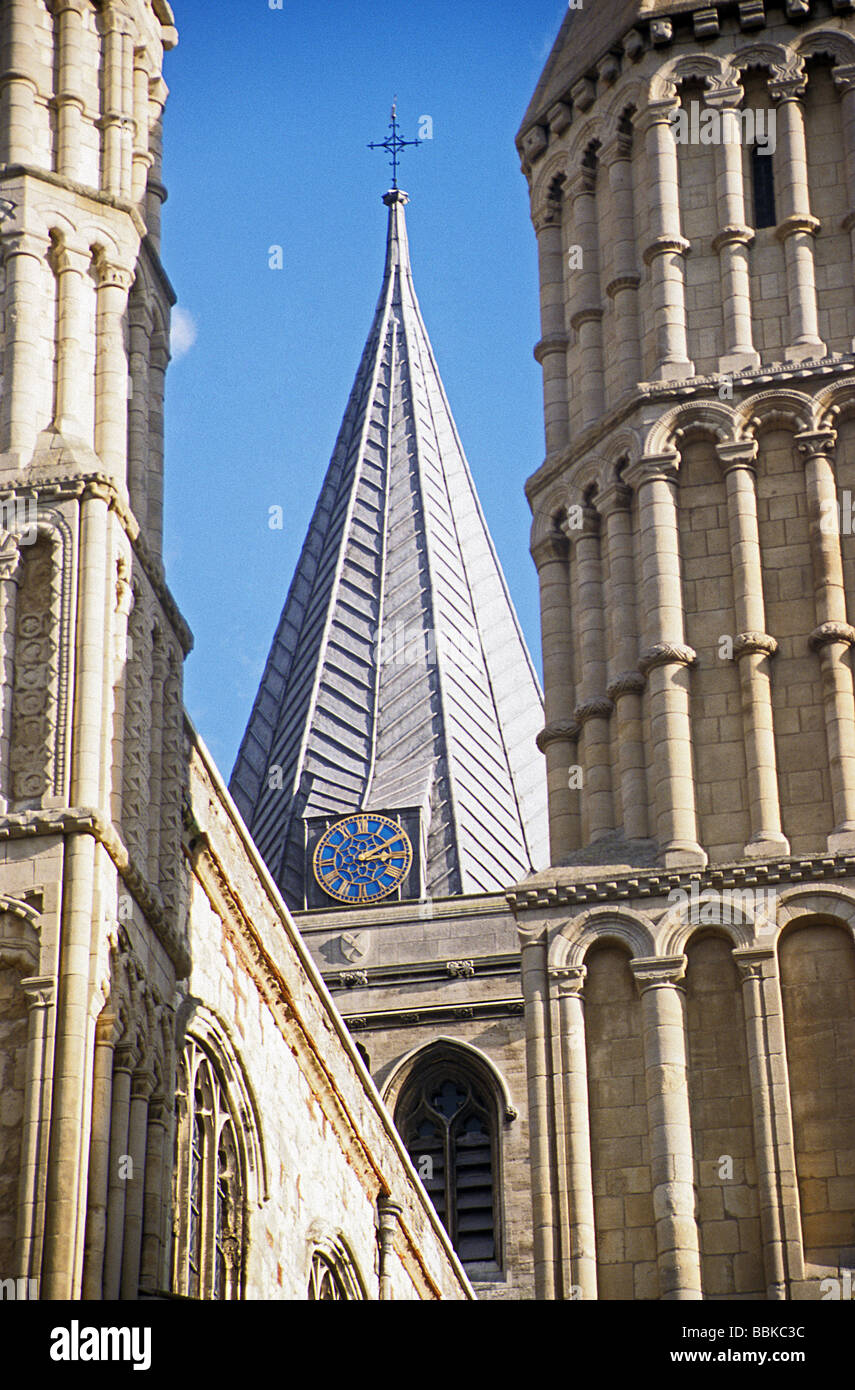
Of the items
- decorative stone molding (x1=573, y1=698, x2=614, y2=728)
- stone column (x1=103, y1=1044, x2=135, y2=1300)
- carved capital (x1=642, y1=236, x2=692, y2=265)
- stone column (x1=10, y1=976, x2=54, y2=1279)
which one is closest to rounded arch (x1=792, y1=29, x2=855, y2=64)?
carved capital (x1=642, y1=236, x2=692, y2=265)

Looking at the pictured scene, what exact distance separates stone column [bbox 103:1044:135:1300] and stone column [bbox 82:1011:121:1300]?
0.35 feet

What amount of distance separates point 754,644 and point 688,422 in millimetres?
2609

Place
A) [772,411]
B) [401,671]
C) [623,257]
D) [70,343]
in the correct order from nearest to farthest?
1. [70,343]
2. [772,411]
3. [623,257]
4. [401,671]

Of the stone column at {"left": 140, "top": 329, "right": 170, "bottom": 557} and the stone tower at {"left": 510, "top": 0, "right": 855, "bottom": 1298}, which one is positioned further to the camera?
the stone tower at {"left": 510, "top": 0, "right": 855, "bottom": 1298}

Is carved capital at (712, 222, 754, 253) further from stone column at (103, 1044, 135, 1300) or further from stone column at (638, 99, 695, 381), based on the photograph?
stone column at (103, 1044, 135, 1300)

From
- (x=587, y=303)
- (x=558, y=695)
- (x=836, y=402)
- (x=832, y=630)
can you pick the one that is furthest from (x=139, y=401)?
(x=836, y=402)

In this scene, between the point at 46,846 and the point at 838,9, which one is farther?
the point at 838,9

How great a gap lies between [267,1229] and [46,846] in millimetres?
7219

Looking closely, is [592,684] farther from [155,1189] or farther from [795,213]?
[155,1189]

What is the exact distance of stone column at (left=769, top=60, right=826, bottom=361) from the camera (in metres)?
28.6

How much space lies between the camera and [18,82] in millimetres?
24891

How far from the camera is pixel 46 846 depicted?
21.0 metres
